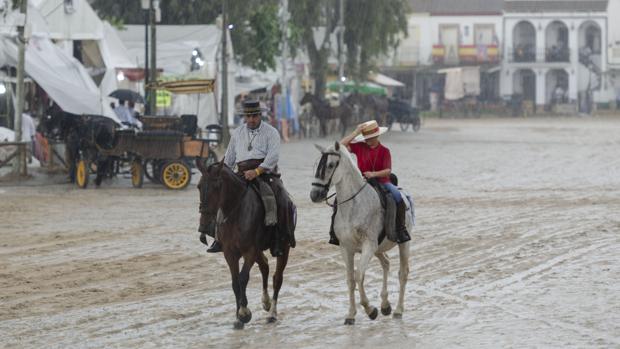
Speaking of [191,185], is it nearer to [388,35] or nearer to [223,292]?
[223,292]

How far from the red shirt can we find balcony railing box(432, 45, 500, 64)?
83583 mm

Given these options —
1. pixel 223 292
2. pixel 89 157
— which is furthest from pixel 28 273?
pixel 89 157

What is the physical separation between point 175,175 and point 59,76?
5.02 metres

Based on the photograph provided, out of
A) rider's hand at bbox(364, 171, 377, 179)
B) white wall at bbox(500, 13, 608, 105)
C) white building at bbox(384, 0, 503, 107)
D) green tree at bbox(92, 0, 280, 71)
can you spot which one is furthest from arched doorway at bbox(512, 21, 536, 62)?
rider's hand at bbox(364, 171, 377, 179)

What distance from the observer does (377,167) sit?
40.2 feet

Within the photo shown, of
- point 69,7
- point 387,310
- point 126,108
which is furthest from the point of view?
point 69,7

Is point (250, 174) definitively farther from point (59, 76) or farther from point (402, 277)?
point (59, 76)

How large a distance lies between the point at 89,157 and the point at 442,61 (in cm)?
7098

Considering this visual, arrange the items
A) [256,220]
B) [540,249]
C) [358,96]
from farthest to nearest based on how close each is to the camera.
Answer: [358,96] < [540,249] < [256,220]

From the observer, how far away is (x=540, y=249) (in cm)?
1709

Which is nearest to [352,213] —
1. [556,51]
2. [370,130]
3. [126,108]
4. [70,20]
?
[370,130]

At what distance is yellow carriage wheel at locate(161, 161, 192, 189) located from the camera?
26550 mm

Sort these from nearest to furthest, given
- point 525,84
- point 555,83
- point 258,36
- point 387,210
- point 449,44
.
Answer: point 387,210 < point 258,36 < point 555,83 < point 525,84 < point 449,44

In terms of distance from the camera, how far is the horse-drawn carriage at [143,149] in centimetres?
2638
